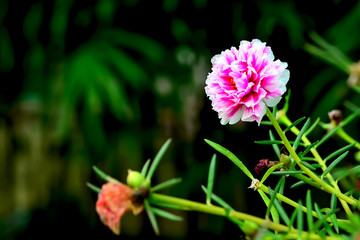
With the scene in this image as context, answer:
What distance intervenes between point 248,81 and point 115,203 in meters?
0.15

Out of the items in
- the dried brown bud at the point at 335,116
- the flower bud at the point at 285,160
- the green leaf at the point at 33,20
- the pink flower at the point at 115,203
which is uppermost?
the green leaf at the point at 33,20

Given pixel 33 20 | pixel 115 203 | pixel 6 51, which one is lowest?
pixel 115 203

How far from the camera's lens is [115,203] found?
12.3 inches

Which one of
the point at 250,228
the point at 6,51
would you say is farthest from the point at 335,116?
the point at 6,51

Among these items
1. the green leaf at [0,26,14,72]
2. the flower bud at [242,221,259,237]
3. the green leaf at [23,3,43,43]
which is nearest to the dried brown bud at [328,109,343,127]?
the flower bud at [242,221,259,237]

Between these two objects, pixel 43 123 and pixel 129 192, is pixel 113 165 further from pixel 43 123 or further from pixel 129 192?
pixel 129 192

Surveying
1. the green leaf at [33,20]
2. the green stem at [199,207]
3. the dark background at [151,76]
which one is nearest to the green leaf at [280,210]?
the green stem at [199,207]

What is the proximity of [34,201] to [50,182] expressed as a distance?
199mm

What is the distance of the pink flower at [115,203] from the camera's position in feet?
1.02

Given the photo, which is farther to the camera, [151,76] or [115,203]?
[151,76]

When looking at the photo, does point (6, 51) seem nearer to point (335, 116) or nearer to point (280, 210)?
point (335, 116)

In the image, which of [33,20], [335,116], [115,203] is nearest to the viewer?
[115,203]

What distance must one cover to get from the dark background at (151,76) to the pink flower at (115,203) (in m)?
1.63

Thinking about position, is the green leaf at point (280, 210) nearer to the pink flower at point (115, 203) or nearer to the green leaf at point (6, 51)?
the pink flower at point (115, 203)
